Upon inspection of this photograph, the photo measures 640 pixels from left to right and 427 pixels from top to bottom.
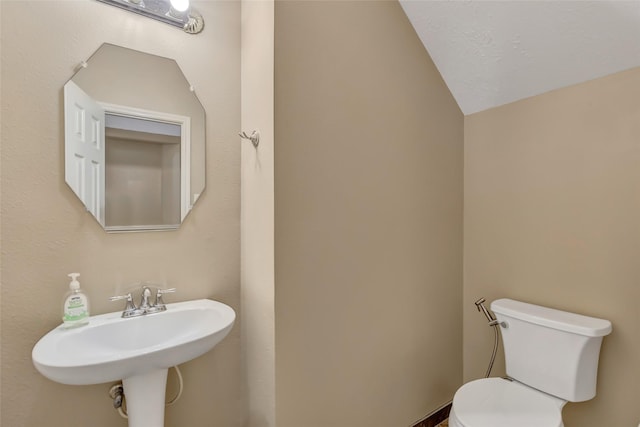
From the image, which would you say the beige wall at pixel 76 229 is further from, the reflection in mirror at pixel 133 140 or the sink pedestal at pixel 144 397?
the sink pedestal at pixel 144 397

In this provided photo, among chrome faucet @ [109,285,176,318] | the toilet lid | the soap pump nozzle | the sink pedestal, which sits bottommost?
the toilet lid

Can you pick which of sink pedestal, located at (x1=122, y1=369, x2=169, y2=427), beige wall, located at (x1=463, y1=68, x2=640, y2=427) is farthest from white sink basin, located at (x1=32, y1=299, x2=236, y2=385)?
beige wall, located at (x1=463, y1=68, x2=640, y2=427)

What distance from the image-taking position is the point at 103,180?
3.82ft

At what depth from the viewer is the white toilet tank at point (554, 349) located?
125 centimetres

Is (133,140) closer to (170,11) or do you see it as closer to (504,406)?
(170,11)

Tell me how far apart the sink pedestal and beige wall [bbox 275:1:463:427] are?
0.44 metres

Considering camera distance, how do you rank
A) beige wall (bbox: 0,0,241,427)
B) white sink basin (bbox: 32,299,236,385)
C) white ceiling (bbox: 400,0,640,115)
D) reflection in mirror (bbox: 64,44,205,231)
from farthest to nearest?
white ceiling (bbox: 400,0,640,115) → reflection in mirror (bbox: 64,44,205,231) → beige wall (bbox: 0,0,241,427) → white sink basin (bbox: 32,299,236,385)

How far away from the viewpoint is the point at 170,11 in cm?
127

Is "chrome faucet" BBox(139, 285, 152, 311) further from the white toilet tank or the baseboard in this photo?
the white toilet tank

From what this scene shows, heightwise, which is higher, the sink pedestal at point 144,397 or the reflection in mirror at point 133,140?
the reflection in mirror at point 133,140

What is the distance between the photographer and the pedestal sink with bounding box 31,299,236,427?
2.71 feet

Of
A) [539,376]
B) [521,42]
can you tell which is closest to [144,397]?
[539,376]

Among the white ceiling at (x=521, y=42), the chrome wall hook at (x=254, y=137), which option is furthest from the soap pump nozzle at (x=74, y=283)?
the white ceiling at (x=521, y=42)

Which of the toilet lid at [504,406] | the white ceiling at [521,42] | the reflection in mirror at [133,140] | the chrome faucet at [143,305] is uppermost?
the white ceiling at [521,42]
